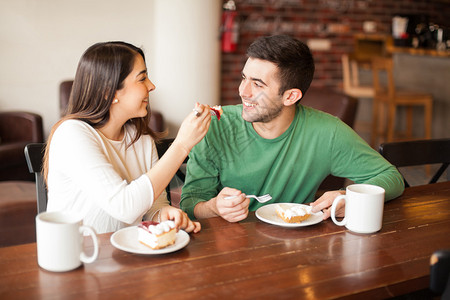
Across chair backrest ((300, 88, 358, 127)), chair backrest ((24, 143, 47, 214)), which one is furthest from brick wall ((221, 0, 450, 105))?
chair backrest ((24, 143, 47, 214))

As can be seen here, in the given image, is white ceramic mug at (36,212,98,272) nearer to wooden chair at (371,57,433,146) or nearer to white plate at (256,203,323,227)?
white plate at (256,203,323,227)

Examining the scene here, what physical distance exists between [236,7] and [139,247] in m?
4.60

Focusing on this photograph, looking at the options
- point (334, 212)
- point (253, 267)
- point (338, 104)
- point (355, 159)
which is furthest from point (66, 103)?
point (253, 267)

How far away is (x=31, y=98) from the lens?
4.45 metres

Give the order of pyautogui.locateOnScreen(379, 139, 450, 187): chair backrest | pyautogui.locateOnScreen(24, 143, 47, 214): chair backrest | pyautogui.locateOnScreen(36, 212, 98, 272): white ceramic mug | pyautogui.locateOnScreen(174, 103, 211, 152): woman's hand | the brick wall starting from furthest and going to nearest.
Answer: the brick wall < pyautogui.locateOnScreen(379, 139, 450, 187): chair backrest < pyautogui.locateOnScreen(24, 143, 47, 214): chair backrest < pyautogui.locateOnScreen(174, 103, 211, 152): woman's hand < pyautogui.locateOnScreen(36, 212, 98, 272): white ceramic mug

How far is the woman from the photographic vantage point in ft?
4.46

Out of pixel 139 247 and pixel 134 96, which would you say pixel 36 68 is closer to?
pixel 134 96

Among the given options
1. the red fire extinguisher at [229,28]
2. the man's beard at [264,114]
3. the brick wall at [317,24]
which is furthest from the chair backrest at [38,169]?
the brick wall at [317,24]

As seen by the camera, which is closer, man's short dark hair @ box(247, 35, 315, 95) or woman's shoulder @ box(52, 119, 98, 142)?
woman's shoulder @ box(52, 119, 98, 142)

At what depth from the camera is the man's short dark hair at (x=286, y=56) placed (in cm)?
175

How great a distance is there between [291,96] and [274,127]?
0.40ft

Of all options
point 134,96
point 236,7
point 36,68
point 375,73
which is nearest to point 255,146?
point 134,96

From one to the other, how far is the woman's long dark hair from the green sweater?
1.20ft

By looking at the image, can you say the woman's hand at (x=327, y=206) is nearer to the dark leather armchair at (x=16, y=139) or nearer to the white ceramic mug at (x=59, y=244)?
the white ceramic mug at (x=59, y=244)
